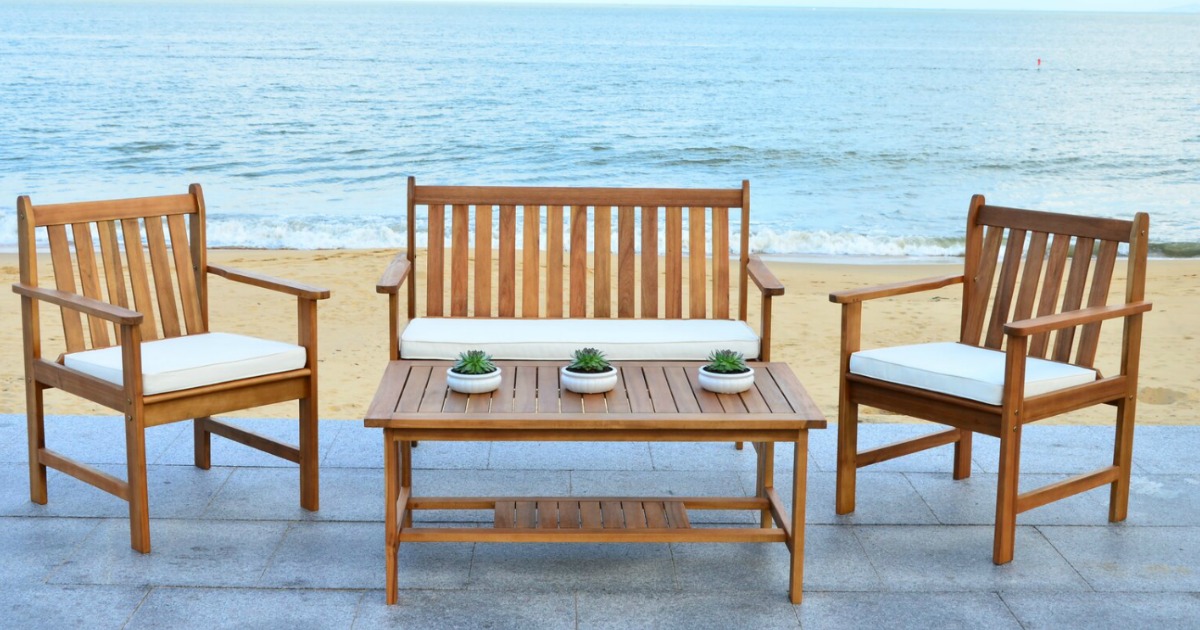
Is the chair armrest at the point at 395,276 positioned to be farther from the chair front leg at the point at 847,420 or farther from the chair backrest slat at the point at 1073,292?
the chair backrest slat at the point at 1073,292

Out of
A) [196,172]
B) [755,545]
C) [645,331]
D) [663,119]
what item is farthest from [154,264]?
[663,119]

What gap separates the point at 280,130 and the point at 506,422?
18.4 m

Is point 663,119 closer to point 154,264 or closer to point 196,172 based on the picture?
point 196,172

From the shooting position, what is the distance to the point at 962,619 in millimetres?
2855

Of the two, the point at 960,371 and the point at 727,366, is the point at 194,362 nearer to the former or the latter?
the point at 727,366

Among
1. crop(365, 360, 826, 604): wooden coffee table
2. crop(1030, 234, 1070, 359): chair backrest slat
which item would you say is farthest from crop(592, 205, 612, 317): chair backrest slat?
crop(1030, 234, 1070, 359): chair backrest slat

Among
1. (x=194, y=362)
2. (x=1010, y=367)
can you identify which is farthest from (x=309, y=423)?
(x=1010, y=367)

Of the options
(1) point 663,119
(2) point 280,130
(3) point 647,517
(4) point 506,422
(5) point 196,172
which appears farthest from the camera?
(1) point 663,119

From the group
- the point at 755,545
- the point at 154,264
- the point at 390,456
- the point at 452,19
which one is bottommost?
the point at 755,545

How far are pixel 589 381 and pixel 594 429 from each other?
8.2 inches

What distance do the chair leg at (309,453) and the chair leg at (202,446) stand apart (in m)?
0.51

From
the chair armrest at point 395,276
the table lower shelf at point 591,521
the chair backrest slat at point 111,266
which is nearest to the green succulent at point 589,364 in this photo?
the table lower shelf at point 591,521

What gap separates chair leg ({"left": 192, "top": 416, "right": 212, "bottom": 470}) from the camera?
3.86m

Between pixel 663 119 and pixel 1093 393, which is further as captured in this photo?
pixel 663 119
